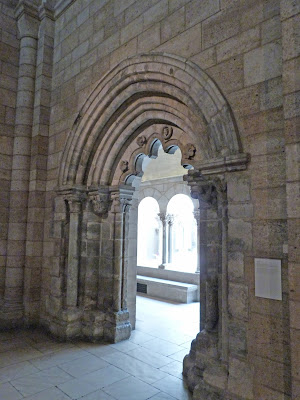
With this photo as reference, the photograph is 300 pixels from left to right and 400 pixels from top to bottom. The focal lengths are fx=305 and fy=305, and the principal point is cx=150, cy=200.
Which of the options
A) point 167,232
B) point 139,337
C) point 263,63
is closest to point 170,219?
point 167,232

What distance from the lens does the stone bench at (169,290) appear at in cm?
541

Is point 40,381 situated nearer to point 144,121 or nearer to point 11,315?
point 11,315

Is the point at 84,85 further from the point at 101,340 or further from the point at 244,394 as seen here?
the point at 244,394

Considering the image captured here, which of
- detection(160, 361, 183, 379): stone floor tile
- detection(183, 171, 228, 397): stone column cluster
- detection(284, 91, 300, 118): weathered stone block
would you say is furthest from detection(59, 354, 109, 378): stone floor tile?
detection(284, 91, 300, 118): weathered stone block

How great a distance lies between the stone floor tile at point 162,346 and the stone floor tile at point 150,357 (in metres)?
0.08

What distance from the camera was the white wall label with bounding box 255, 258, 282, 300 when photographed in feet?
6.06

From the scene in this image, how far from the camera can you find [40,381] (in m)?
2.40

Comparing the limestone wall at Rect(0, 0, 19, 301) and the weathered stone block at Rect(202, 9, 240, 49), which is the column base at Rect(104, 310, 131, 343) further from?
the weathered stone block at Rect(202, 9, 240, 49)

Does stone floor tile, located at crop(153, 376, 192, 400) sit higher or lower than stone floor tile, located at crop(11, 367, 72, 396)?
lower

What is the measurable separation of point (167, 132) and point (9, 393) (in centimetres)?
251

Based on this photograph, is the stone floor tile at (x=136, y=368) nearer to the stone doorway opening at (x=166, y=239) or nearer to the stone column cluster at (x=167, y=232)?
the stone doorway opening at (x=166, y=239)

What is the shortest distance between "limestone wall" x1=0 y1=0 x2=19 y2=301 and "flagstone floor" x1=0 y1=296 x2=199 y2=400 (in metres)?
1.21

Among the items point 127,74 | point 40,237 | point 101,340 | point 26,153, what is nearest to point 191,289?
point 101,340

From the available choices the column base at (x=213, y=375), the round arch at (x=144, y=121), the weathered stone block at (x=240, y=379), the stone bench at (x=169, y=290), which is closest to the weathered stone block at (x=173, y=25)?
the round arch at (x=144, y=121)
